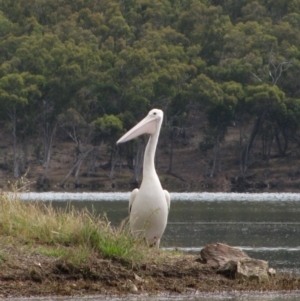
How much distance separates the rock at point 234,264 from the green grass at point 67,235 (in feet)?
2.08

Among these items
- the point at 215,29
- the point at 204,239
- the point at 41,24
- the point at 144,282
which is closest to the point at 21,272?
the point at 144,282

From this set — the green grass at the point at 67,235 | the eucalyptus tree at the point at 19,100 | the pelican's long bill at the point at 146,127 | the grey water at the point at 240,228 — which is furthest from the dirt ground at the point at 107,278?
the eucalyptus tree at the point at 19,100

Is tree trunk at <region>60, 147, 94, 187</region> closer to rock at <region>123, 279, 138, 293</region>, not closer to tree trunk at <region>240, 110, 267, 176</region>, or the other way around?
tree trunk at <region>240, 110, 267, 176</region>

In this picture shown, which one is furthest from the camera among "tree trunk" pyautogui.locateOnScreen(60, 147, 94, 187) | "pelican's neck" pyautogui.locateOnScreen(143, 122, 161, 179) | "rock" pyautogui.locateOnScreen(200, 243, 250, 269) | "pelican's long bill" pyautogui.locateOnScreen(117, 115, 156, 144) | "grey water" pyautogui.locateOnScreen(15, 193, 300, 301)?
"tree trunk" pyautogui.locateOnScreen(60, 147, 94, 187)

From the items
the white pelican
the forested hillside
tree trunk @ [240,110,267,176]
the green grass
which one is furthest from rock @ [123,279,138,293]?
tree trunk @ [240,110,267,176]

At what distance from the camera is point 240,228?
24875 mm

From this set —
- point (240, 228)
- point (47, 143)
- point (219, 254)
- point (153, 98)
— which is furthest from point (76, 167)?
point (219, 254)

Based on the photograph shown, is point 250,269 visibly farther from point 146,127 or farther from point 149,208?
point 146,127

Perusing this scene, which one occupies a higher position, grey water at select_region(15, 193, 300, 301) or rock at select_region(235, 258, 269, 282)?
rock at select_region(235, 258, 269, 282)

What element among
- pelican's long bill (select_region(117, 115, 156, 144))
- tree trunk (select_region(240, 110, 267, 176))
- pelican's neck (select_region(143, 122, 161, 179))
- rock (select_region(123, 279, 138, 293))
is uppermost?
pelican's long bill (select_region(117, 115, 156, 144))

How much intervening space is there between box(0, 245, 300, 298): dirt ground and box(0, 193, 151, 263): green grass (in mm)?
115

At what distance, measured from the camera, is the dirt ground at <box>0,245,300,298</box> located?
950 cm

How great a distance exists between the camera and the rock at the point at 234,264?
1032cm

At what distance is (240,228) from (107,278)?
15.2 metres
